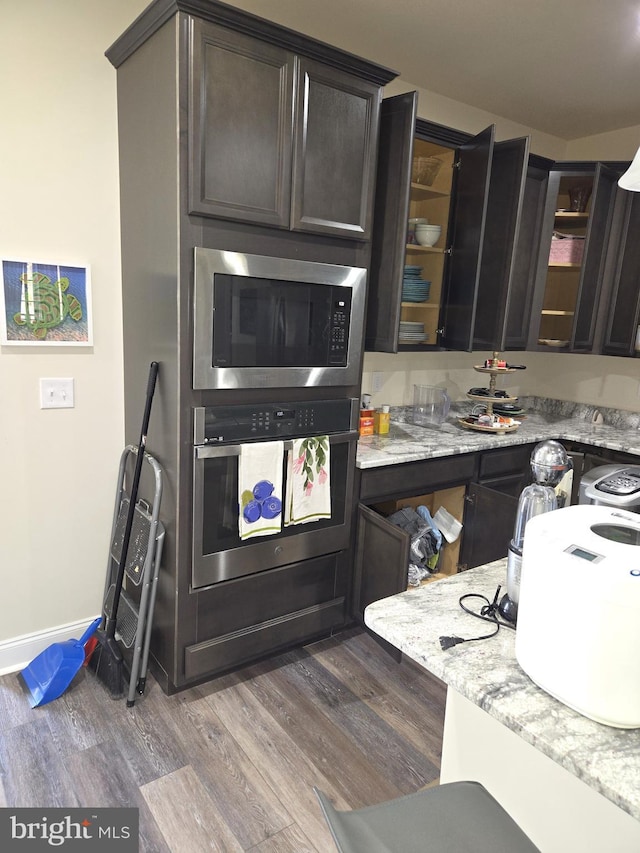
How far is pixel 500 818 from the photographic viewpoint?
101 cm

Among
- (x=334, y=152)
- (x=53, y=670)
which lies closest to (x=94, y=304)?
(x=334, y=152)

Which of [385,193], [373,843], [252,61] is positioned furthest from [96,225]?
[373,843]

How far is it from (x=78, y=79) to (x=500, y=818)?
2.57 meters

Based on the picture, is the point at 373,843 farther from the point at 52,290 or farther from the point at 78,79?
the point at 78,79

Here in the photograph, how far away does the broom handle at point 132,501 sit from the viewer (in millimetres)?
2108

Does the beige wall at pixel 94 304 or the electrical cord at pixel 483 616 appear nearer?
the electrical cord at pixel 483 616

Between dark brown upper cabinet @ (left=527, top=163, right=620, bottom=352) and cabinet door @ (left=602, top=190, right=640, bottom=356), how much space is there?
8 centimetres

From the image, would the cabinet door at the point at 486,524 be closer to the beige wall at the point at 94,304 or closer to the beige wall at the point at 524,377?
the beige wall at the point at 524,377

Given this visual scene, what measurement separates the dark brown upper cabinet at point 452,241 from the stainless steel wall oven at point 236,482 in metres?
0.54

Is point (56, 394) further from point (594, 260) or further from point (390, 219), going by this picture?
point (594, 260)

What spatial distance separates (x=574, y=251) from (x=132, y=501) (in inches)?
113

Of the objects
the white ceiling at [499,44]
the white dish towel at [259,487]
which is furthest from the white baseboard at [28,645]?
the white ceiling at [499,44]

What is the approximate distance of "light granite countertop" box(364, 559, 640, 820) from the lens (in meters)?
0.85

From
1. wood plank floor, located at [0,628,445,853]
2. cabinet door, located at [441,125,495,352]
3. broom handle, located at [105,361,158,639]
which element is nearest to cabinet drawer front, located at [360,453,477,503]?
cabinet door, located at [441,125,495,352]
